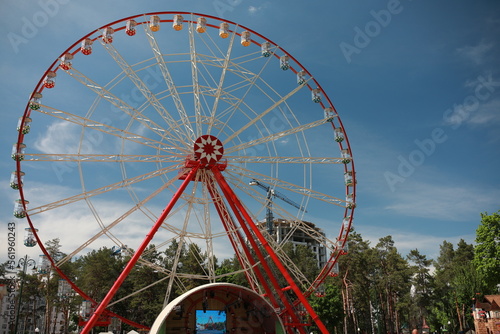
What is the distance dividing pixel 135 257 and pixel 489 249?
41.2 metres

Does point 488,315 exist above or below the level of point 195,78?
below

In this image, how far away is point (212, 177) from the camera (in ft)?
81.3

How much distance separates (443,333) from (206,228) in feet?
219

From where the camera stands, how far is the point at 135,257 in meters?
20.3

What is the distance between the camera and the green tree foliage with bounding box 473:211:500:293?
44125mm

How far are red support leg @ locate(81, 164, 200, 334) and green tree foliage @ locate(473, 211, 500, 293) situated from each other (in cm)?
3706

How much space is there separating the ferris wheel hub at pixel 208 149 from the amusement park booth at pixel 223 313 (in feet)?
23.6

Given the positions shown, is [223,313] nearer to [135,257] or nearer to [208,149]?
[135,257]

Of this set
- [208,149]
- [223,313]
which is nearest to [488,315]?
[223,313]

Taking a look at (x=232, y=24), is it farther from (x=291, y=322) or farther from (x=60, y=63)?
(x=291, y=322)

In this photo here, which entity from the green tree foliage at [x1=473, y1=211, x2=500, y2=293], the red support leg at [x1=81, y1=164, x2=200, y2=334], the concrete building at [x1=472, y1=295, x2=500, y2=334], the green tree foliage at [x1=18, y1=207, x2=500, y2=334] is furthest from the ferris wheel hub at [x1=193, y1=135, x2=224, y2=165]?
the concrete building at [x1=472, y1=295, x2=500, y2=334]

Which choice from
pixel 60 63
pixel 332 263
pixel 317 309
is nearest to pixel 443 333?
pixel 317 309

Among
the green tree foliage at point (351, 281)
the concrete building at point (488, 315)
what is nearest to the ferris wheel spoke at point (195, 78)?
the green tree foliage at point (351, 281)

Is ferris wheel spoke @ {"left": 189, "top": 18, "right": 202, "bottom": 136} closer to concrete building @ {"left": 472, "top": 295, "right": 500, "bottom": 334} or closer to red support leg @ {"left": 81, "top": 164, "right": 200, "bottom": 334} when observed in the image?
red support leg @ {"left": 81, "top": 164, "right": 200, "bottom": 334}
